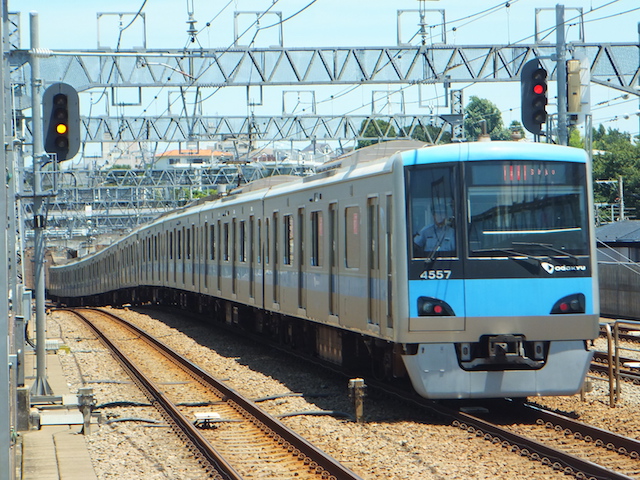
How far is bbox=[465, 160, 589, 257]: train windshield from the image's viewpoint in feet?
35.5

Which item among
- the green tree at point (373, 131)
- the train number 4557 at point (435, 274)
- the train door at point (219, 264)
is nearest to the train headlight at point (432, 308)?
the train number 4557 at point (435, 274)

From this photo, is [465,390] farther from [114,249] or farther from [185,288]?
[114,249]

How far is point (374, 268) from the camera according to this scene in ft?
38.7

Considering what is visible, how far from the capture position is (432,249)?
10.8 meters

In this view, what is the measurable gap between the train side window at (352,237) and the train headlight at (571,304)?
8.44ft

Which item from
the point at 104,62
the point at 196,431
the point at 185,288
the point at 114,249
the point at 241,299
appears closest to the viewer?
the point at 196,431

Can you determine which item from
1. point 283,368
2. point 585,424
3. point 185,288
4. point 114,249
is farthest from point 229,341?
point 114,249

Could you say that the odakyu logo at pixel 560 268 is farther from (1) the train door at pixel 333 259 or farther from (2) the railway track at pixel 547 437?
(1) the train door at pixel 333 259

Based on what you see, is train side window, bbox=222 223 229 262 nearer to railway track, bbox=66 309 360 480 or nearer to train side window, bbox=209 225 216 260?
train side window, bbox=209 225 216 260

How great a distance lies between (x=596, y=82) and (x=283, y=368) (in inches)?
409

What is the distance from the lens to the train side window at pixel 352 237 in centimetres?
1245

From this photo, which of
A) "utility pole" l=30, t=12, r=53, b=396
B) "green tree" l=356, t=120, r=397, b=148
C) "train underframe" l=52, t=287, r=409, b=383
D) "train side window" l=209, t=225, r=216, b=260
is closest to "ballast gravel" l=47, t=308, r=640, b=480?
"train underframe" l=52, t=287, r=409, b=383

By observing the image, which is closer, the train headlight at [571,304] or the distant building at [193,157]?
the train headlight at [571,304]

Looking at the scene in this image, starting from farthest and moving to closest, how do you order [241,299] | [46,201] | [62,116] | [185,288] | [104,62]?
[185,288] → [104,62] → [241,299] → [46,201] → [62,116]
